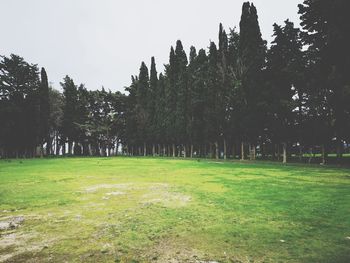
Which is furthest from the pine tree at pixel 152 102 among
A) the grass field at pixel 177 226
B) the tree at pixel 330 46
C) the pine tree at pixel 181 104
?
the grass field at pixel 177 226

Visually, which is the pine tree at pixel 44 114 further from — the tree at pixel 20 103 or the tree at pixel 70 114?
the tree at pixel 70 114

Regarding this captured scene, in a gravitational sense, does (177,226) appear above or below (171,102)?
below

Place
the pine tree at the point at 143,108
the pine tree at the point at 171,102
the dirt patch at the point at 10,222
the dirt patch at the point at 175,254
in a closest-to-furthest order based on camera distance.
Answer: the dirt patch at the point at 175,254
the dirt patch at the point at 10,222
the pine tree at the point at 171,102
the pine tree at the point at 143,108

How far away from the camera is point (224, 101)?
1884 inches

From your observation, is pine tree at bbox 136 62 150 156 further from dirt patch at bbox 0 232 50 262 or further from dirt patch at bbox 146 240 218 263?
dirt patch at bbox 146 240 218 263

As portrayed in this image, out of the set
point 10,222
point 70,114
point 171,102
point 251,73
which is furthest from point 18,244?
point 70,114

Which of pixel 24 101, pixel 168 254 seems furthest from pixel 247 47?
pixel 24 101

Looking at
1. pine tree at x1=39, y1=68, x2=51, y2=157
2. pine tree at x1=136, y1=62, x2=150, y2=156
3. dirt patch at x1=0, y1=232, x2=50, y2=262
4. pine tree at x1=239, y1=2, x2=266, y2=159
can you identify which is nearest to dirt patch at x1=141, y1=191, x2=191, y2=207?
dirt patch at x1=0, y1=232, x2=50, y2=262

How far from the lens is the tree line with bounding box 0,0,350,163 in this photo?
74.3 feet

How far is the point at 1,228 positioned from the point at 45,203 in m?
3.23

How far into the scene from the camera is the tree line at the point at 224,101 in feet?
74.3

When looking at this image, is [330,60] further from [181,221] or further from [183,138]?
[183,138]

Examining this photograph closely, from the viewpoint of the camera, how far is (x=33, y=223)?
8.27 metres

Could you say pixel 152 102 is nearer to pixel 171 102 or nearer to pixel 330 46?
pixel 171 102
